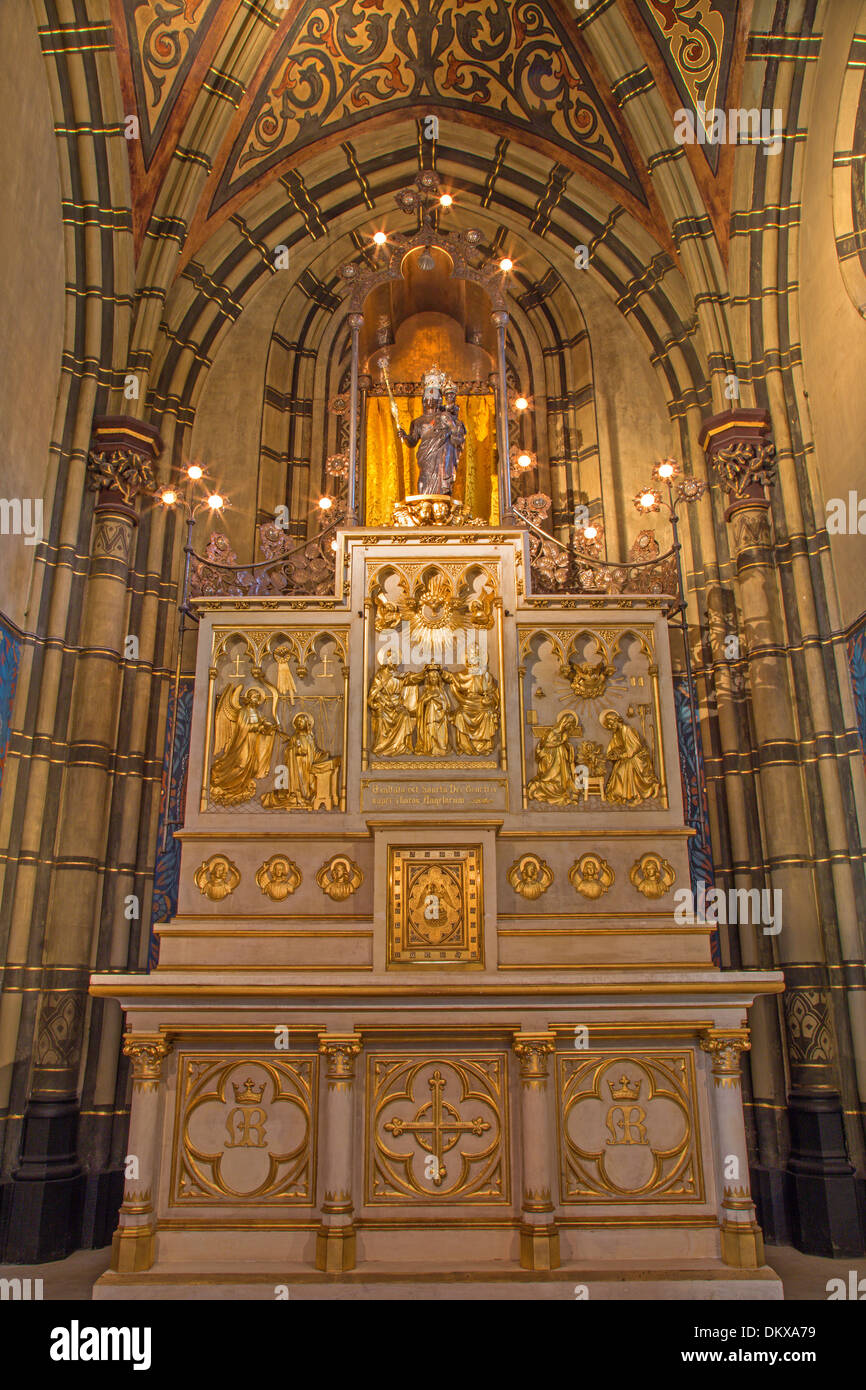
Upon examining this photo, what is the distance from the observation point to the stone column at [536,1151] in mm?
6090

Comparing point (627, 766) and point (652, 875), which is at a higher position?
point (627, 766)

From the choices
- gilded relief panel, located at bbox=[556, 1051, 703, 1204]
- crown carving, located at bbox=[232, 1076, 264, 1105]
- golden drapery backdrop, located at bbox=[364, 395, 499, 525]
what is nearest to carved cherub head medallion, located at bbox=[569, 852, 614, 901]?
gilded relief panel, located at bbox=[556, 1051, 703, 1204]

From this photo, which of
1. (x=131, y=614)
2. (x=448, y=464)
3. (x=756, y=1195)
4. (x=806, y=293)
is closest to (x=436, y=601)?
(x=448, y=464)

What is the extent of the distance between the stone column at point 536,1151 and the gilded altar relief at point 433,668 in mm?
2323

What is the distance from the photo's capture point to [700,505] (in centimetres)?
998

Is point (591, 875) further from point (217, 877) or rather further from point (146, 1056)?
point (146, 1056)

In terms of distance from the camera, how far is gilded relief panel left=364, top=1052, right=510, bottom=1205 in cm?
638

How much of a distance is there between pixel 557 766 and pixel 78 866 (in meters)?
4.17

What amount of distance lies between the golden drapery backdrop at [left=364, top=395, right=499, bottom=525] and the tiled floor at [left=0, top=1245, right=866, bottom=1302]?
730 centimetres

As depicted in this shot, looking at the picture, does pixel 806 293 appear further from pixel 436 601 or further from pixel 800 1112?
pixel 800 1112

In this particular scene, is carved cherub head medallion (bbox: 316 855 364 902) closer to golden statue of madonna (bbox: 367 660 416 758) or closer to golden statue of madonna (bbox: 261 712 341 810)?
golden statue of madonna (bbox: 261 712 341 810)

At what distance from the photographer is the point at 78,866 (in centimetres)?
833

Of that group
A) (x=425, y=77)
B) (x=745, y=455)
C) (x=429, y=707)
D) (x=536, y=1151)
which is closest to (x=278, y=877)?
(x=429, y=707)

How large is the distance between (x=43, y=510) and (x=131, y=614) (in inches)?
50.0
